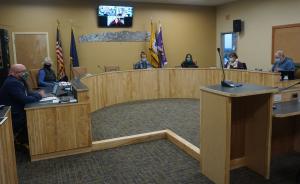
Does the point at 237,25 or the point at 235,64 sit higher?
the point at 237,25

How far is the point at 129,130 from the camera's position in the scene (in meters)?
4.70

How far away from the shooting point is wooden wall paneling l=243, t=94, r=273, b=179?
2779 millimetres

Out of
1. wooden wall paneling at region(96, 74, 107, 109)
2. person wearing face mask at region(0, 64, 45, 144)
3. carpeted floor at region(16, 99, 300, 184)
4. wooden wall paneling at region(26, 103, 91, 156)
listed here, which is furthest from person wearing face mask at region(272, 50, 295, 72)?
person wearing face mask at region(0, 64, 45, 144)

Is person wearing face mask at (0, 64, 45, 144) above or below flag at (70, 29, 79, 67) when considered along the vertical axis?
below

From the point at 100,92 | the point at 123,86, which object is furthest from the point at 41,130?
the point at 123,86

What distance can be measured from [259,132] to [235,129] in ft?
0.97

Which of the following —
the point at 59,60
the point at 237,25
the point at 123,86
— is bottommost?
the point at 123,86

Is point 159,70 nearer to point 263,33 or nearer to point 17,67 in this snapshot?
point 263,33

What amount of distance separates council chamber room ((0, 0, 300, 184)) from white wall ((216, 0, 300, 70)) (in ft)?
0.11

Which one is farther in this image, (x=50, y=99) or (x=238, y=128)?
(x=50, y=99)

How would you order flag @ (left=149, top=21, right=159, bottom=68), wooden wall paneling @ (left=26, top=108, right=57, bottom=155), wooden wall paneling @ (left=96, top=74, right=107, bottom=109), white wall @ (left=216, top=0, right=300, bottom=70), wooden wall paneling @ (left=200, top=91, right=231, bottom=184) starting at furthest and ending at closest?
1. flag @ (left=149, top=21, right=159, bottom=68)
2. white wall @ (left=216, top=0, right=300, bottom=70)
3. wooden wall paneling @ (left=96, top=74, right=107, bottom=109)
4. wooden wall paneling @ (left=26, top=108, right=57, bottom=155)
5. wooden wall paneling @ (left=200, top=91, right=231, bottom=184)

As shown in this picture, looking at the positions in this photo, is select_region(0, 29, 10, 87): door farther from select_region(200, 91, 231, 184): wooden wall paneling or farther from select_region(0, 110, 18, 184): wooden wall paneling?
select_region(200, 91, 231, 184): wooden wall paneling

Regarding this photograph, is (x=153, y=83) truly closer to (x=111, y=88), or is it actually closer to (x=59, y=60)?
(x=111, y=88)

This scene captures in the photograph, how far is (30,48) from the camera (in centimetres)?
738
